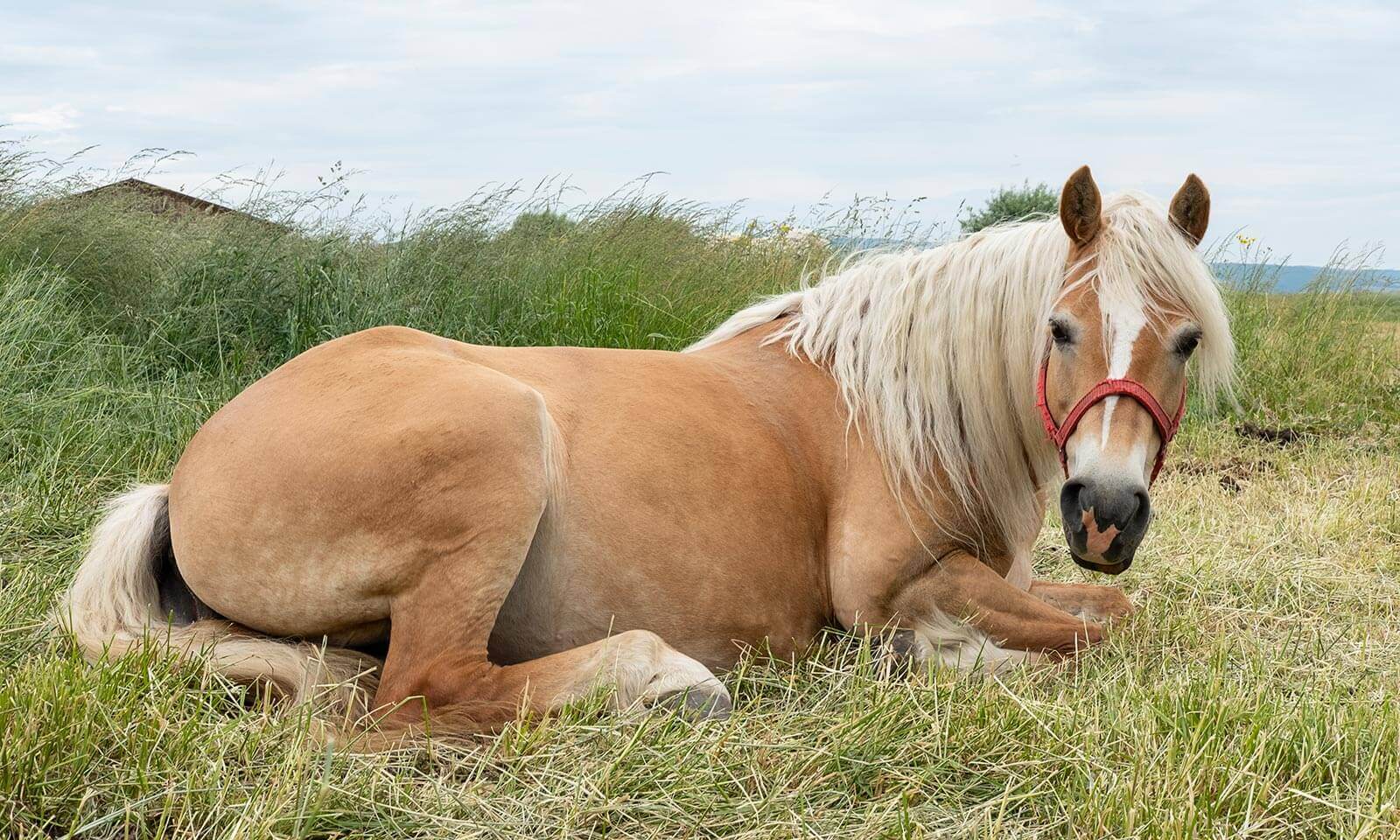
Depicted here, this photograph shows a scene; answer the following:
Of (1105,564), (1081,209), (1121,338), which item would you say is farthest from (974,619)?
(1081,209)

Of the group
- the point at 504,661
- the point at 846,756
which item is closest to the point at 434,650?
the point at 504,661

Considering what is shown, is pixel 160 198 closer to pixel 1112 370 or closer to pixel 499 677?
pixel 499 677

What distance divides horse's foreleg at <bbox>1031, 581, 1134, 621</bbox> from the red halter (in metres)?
0.81

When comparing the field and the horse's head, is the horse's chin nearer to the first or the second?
the horse's head

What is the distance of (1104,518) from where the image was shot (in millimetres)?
2445

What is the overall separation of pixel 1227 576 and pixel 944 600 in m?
1.52

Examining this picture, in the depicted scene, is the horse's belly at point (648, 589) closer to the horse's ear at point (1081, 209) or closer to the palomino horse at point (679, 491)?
the palomino horse at point (679, 491)

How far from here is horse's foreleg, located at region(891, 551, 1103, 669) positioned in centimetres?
290

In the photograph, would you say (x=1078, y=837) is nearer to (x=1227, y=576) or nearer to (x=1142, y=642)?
(x=1142, y=642)

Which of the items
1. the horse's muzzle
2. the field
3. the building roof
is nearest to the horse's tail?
the field

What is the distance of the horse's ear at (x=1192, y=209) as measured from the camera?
8.93ft

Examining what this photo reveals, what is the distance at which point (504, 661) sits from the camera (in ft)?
8.74

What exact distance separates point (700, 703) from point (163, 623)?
1.29 metres

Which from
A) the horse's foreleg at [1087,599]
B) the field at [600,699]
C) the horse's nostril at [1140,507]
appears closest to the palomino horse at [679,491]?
the horse's nostril at [1140,507]
